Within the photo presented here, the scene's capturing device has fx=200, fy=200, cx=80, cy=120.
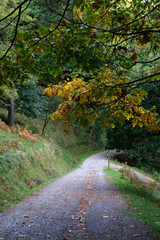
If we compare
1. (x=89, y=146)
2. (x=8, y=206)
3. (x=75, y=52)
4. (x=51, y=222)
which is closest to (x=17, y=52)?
(x=75, y=52)

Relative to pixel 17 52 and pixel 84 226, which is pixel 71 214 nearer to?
pixel 84 226

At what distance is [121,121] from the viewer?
12.2ft

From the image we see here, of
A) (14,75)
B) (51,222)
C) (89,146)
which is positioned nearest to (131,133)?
(51,222)

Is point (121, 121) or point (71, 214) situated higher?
point (121, 121)

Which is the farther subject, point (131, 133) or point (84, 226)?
point (131, 133)

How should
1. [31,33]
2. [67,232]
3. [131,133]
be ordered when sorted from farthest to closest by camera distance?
[131,133] → [67,232] → [31,33]

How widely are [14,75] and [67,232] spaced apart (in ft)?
12.8

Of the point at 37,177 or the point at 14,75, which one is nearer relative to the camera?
the point at 14,75

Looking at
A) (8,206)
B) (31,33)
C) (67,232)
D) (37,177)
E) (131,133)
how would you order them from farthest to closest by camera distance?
(37,177), (131,133), (8,206), (67,232), (31,33)

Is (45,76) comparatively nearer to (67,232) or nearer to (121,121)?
(121,121)

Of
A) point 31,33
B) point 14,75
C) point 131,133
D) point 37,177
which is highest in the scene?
point 31,33

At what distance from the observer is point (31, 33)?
3584 millimetres

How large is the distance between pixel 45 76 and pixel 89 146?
116 feet

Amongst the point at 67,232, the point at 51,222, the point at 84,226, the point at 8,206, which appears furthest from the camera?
the point at 8,206
